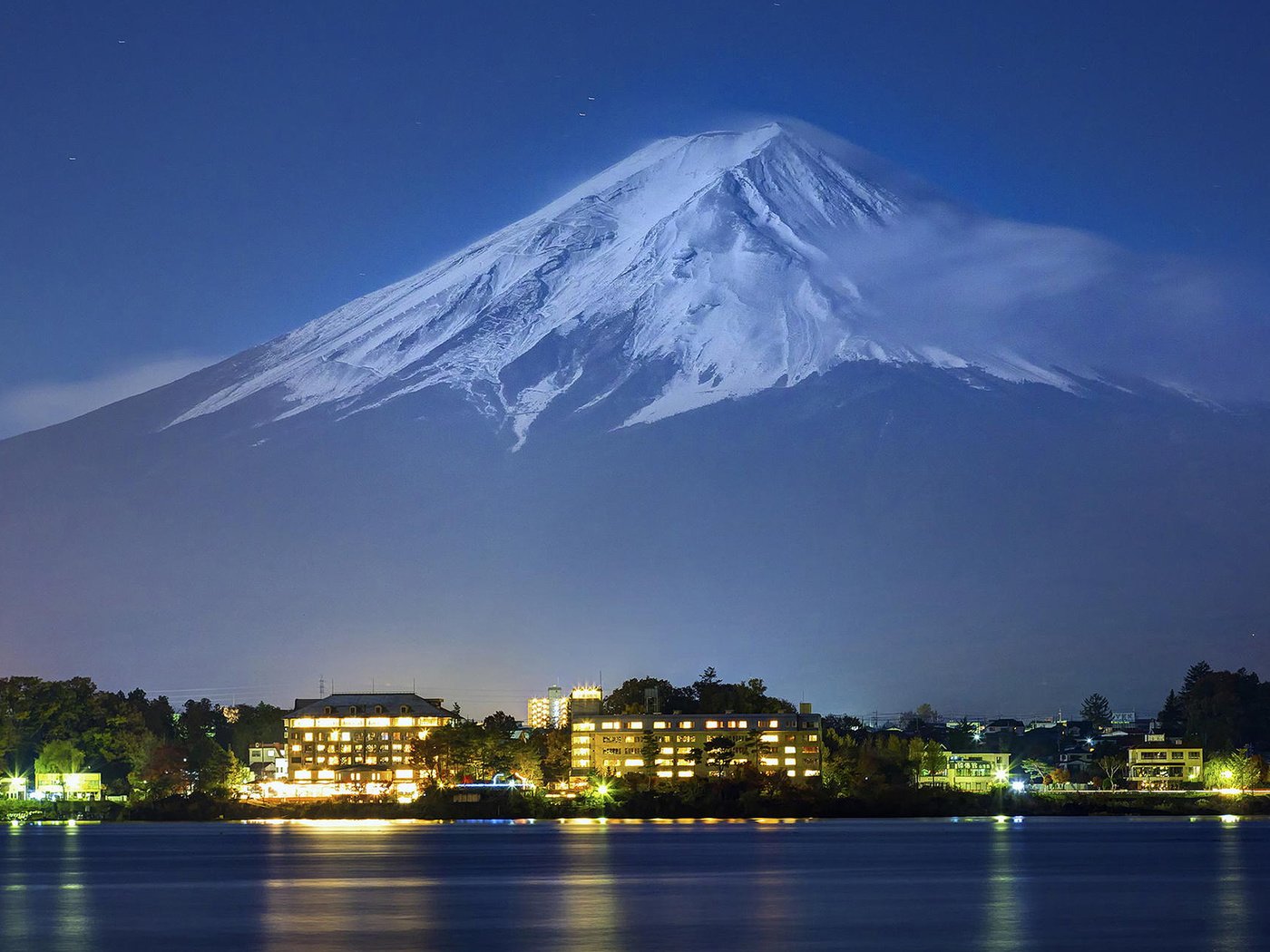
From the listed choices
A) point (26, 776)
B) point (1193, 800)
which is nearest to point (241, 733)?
point (26, 776)

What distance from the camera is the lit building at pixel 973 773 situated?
6053 inches

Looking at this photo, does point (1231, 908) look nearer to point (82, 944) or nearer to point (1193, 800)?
point (82, 944)

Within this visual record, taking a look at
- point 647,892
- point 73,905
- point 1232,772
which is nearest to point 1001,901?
point 647,892

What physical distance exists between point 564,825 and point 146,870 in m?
48.8

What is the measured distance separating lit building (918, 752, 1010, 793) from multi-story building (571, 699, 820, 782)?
17733 millimetres

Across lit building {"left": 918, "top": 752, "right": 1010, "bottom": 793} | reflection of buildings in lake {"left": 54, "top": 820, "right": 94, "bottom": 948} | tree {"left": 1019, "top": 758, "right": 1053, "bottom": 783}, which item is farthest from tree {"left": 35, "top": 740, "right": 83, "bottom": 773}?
tree {"left": 1019, "top": 758, "right": 1053, "bottom": 783}

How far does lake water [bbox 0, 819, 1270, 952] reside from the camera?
51.6 meters

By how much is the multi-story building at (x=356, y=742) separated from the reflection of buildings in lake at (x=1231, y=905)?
66648mm

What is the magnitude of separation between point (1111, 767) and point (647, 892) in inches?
4022

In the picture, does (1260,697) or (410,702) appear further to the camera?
(1260,697)

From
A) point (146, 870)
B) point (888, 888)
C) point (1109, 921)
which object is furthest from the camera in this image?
point (146, 870)

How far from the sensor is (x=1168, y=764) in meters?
155

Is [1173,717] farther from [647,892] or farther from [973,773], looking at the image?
[647,892]

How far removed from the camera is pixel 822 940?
50.5m
